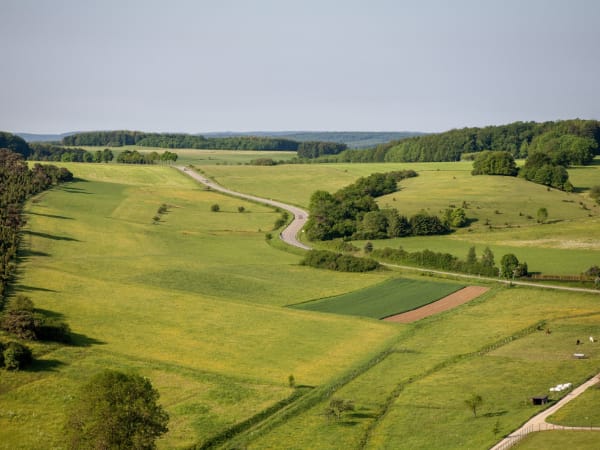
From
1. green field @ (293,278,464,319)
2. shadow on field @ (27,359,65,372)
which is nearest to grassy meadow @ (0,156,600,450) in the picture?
shadow on field @ (27,359,65,372)

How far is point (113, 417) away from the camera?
42.3m

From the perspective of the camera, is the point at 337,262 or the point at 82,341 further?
the point at 337,262

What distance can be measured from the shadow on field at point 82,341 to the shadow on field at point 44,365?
178 inches

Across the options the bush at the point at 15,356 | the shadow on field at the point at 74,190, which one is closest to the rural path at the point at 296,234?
the shadow on field at the point at 74,190

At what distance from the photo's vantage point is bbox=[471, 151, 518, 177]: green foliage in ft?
607

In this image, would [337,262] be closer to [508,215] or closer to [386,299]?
[386,299]

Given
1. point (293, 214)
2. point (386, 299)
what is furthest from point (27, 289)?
point (293, 214)

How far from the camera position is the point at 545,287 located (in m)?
92.3

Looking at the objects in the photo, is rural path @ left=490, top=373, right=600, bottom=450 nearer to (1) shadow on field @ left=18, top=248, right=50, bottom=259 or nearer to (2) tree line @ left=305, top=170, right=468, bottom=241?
(1) shadow on field @ left=18, top=248, right=50, bottom=259

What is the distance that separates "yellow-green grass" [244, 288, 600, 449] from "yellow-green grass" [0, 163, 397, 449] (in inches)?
164

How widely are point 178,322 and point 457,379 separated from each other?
95.4 feet

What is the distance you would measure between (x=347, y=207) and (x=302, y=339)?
70.2 meters

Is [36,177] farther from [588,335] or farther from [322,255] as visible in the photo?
[588,335]

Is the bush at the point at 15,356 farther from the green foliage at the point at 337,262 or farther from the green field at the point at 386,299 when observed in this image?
the green foliage at the point at 337,262
